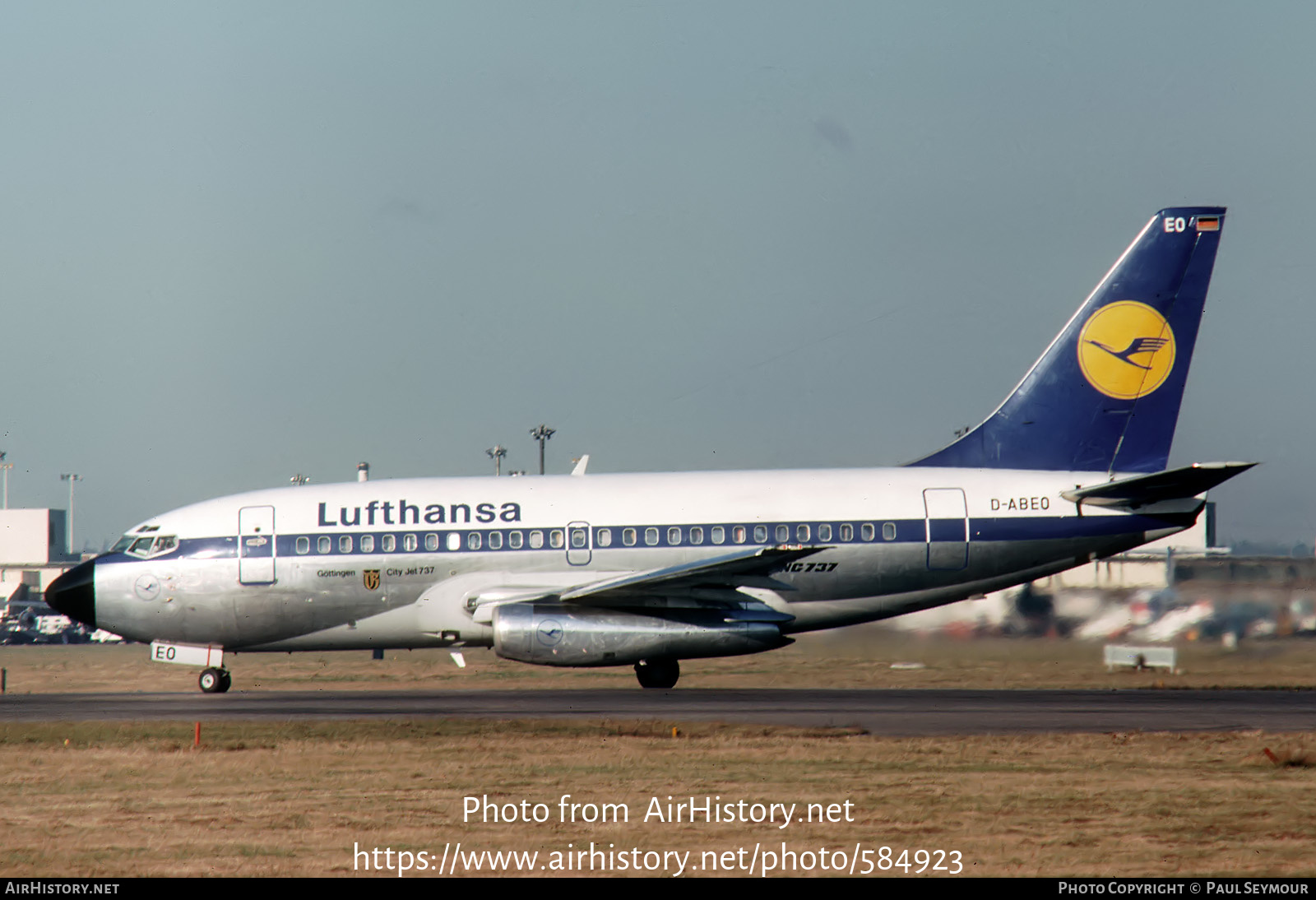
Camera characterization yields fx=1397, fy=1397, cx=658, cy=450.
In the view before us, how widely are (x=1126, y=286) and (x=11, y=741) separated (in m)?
21.0

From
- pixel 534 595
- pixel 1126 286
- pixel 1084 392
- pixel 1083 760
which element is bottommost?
pixel 1083 760

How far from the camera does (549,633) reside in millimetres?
24391

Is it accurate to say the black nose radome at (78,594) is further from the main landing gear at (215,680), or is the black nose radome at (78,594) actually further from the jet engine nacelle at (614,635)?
the jet engine nacelle at (614,635)

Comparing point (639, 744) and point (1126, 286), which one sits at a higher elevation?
point (1126, 286)

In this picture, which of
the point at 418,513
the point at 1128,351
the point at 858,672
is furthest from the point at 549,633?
the point at 1128,351

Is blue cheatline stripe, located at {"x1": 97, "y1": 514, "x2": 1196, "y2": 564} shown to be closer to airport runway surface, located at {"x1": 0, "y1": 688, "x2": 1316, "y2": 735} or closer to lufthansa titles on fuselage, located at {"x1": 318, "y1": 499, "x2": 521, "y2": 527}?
lufthansa titles on fuselage, located at {"x1": 318, "y1": 499, "x2": 521, "y2": 527}

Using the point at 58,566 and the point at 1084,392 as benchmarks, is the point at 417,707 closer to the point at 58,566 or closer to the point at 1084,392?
the point at 1084,392

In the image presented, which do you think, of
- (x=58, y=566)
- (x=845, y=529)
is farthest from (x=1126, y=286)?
(x=58, y=566)

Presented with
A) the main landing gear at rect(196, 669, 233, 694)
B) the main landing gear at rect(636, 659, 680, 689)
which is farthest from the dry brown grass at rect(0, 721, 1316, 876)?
the main landing gear at rect(196, 669, 233, 694)

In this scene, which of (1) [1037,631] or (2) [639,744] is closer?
(2) [639,744]

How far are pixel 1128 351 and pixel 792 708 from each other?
1101 cm

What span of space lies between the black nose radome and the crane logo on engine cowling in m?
9.09

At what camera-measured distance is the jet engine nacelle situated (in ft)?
80.1

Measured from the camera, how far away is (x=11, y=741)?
1800cm
